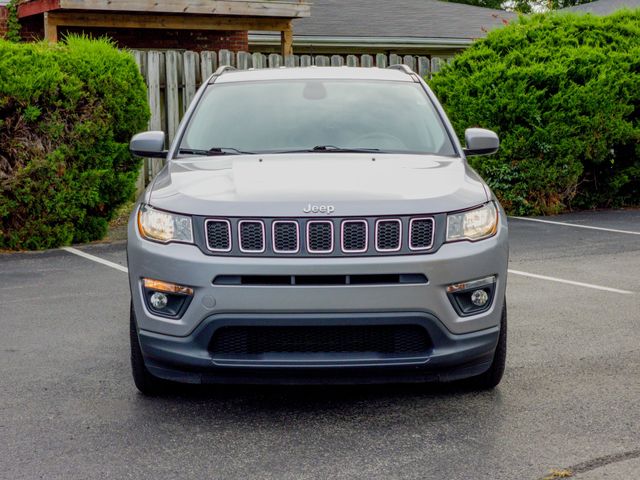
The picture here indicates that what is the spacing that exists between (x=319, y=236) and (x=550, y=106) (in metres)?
9.54

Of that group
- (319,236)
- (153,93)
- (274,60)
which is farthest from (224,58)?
(319,236)

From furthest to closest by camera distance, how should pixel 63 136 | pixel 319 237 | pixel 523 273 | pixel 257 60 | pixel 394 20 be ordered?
pixel 394 20 < pixel 257 60 < pixel 63 136 < pixel 523 273 < pixel 319 237

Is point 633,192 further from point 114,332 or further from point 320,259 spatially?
point 320,259

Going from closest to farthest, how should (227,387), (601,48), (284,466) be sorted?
(284,466), (227,387), (601,48)

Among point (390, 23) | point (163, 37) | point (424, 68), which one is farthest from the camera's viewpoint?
point (390, 23)

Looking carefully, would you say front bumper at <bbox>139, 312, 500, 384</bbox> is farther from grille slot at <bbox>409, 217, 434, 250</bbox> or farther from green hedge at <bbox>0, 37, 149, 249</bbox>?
green hedge at <bbox>0, 37, 149, 249</bbox>

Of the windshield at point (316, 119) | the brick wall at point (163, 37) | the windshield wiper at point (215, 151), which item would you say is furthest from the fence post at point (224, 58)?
the windshield wiper at point (215, 151)

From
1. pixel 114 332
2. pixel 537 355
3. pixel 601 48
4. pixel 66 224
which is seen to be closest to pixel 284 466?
pixel 537 355

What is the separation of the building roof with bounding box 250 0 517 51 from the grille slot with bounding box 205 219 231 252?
63.4ft

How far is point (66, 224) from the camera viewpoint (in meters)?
11.3

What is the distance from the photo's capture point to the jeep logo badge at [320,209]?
4.83 metres

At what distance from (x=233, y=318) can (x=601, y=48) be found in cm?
1112

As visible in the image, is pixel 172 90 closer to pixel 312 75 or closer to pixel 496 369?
pixel 312 75

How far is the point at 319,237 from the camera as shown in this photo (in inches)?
189
